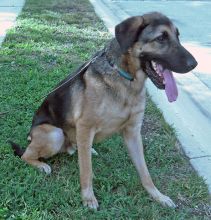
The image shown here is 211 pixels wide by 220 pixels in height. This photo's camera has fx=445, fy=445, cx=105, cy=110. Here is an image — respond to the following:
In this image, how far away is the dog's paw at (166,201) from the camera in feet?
11.4

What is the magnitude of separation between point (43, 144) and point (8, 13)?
7.86 meters

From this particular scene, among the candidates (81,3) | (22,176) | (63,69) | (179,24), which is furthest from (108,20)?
(22,176)

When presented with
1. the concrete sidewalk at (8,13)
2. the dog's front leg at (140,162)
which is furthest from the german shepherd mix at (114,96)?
the concrete sidewalk at (8,13)

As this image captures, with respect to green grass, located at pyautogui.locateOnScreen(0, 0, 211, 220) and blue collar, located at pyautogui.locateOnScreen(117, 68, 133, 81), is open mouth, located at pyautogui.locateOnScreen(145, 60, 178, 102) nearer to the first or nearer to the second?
blue collar, located at pyautogui.locateOnScreen(117, 68, 133, 81)

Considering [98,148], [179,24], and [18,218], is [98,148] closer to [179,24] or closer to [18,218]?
[18,218]

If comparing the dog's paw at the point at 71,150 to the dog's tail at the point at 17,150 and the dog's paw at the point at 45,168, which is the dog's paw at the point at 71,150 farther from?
the dog's tail at the point at 17,150

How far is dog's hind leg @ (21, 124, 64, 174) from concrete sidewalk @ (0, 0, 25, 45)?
4578mm

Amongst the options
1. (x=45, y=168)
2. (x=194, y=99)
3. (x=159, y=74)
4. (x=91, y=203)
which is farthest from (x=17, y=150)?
(x=194, y=99)

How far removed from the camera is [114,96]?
3.38 metres

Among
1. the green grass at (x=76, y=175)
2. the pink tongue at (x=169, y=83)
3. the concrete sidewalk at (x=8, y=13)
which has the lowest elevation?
the concrete sidewalk at (x=8, y=13)

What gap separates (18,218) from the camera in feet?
10.5

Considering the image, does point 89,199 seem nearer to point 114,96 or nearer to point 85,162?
point 85,162

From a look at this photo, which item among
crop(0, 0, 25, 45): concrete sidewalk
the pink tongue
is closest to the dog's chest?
the pink tongue

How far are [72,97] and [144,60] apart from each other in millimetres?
753
